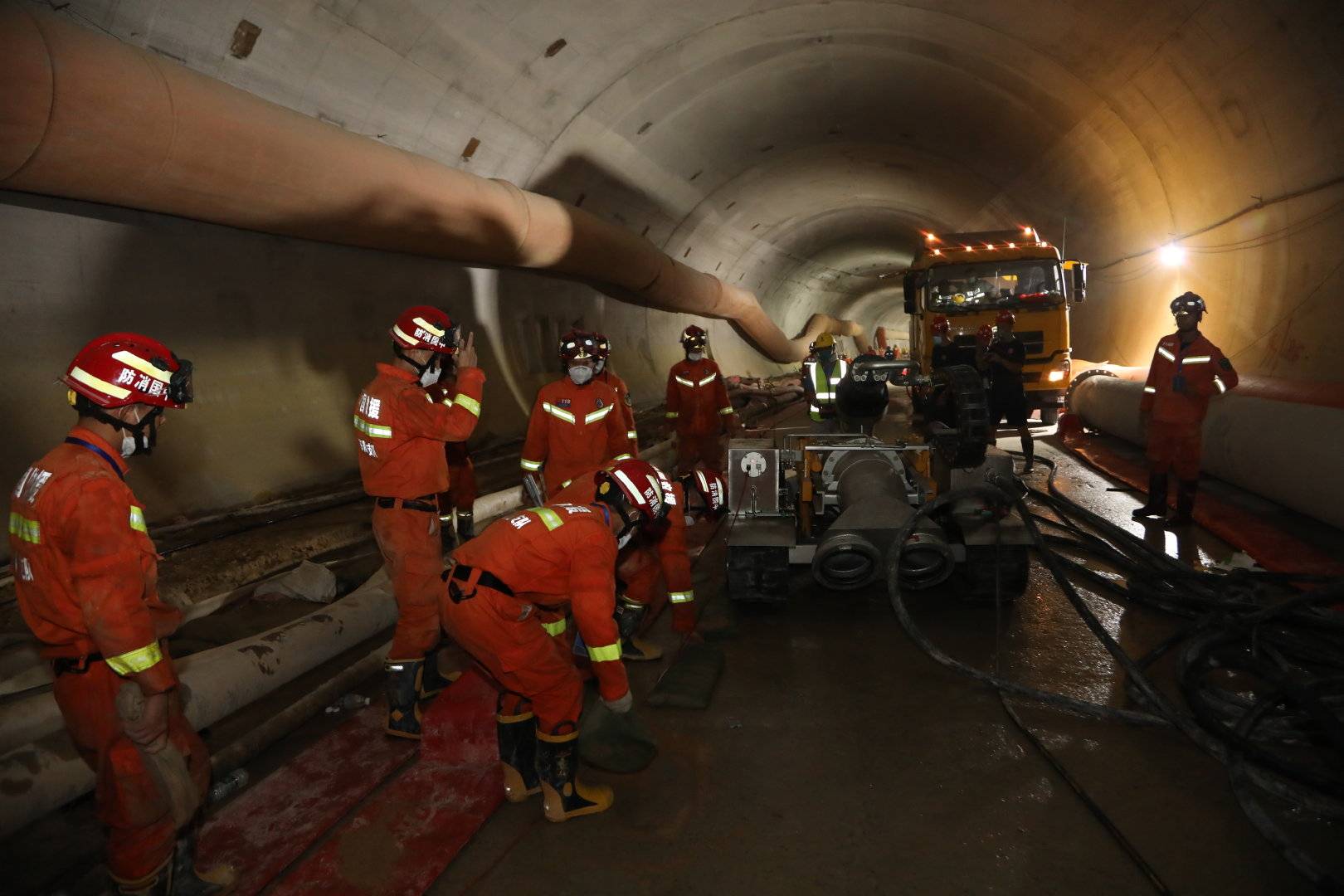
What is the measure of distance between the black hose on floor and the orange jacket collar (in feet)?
11.3

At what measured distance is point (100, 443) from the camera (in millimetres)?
2445

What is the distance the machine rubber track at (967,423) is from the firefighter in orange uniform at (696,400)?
303cm

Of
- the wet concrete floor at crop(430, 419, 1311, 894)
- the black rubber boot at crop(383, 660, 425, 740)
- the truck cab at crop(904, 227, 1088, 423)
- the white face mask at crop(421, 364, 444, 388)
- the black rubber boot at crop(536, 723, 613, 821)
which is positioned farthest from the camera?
the truck cab at crop(904, 227, 1088, 423)

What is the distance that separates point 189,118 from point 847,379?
4571 mm

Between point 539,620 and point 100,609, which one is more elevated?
point 100,609

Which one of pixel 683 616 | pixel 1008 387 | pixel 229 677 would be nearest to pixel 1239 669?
pixel 683 616

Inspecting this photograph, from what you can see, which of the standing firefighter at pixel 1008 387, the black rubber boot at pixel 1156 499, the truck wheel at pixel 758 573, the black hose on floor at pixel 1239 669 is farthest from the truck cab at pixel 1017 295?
the truck wheel at pixel 758 573

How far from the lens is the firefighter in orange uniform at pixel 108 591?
2268 millimetres

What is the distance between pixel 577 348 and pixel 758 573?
1.94 metres

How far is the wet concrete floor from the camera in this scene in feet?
8.56

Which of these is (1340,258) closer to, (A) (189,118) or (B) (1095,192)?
A: (B) (1095,192)

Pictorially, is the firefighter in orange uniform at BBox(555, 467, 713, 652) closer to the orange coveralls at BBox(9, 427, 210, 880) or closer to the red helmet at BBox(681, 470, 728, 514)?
the red helmet at BBox(681, 470, 728, 514)

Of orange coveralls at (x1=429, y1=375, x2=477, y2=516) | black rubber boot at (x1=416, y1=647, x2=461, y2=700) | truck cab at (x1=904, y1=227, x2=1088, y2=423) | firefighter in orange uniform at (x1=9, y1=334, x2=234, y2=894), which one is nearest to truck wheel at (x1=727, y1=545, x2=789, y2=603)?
black rubber boot at (x1=416, y1=647, x2=461, y2=700)

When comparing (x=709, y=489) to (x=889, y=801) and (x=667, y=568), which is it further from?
(x=889, y=801)
